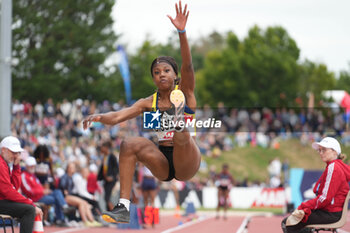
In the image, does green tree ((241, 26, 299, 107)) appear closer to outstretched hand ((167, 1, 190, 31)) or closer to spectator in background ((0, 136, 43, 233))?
spectator in background ((0, 136, 43, 233))

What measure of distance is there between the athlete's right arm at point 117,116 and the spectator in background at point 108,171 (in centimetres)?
791

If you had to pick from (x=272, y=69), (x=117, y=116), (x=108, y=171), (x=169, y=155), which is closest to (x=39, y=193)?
(x=108, y=171)

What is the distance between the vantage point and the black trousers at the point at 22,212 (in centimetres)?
747

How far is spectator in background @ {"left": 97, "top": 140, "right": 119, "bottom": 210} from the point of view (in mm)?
14289

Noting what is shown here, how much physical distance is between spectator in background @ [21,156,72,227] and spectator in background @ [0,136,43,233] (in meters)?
3.31

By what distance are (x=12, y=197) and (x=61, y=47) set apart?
37336 mm

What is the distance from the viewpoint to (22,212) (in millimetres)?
7531

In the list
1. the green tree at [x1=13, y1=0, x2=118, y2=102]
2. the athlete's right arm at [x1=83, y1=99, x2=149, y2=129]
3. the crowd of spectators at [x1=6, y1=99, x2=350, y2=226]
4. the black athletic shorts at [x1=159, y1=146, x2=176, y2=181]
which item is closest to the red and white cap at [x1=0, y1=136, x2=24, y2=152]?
the athlete's right arm at [x1=83, y1=99, x2=149, y2=129]

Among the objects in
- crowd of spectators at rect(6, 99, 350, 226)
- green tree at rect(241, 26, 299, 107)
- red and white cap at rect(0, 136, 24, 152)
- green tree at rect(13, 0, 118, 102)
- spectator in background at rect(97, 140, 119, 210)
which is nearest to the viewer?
red and white cap at rect(0, 136, 24, 152)

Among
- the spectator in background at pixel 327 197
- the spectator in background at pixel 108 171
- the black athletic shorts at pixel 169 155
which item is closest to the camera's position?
the black athletic shorts at pixel 169 155

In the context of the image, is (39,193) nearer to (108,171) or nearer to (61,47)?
(108,171)

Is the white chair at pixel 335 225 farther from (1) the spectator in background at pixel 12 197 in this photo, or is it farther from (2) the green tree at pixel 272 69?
(2) the green tree at pixel 272 69

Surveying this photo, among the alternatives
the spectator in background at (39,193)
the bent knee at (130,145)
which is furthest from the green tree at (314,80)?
the bent knee at (130,145)

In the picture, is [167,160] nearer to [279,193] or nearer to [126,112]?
[126,112]
